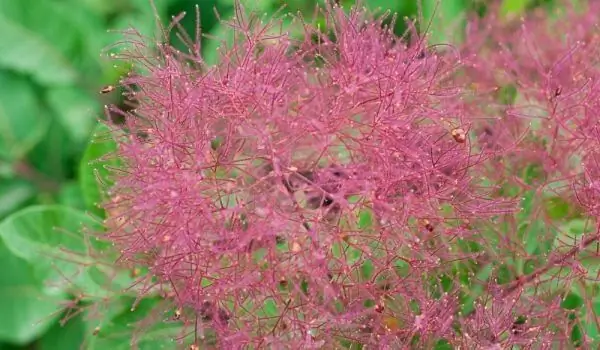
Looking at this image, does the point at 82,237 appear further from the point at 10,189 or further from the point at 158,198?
the point at 10,189

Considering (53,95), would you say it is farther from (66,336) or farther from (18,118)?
(66,336)

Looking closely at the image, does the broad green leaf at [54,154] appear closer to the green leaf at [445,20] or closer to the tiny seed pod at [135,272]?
the tiny seed pod at [135,272]

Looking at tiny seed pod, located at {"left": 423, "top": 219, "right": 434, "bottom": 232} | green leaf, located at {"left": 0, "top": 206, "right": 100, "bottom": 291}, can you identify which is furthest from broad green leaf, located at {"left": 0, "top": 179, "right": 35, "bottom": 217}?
tiny seed pod, located at {"left": 423, "top": 219, "right": 434, "bottom": 232}

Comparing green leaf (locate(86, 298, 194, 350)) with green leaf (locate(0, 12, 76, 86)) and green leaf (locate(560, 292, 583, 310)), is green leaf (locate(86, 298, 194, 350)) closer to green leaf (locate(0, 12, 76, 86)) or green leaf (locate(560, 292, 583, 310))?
green leaf (locate(560, 292, 583, 310))

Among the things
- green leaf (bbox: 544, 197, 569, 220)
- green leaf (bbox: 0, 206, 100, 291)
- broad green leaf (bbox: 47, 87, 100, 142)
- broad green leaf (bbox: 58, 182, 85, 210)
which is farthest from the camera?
broad green leaf (bbox: 47, 87, 100, 142)

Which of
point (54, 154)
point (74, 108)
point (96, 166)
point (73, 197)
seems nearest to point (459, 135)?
point (96, 166)
